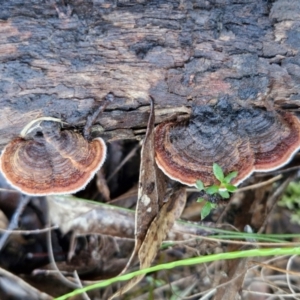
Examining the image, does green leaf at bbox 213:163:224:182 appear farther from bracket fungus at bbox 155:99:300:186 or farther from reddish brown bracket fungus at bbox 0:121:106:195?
reddish brown bracket fungus at bbox 0:121:106:195

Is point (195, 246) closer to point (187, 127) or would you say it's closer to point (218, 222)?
point (218, 222)

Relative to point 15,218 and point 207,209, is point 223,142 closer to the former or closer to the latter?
point 207,209

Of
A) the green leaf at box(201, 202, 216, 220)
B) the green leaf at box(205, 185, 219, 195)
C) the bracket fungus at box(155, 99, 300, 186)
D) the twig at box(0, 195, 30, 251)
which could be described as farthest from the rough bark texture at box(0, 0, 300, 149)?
the twig at box(0, 195, 30, 251)

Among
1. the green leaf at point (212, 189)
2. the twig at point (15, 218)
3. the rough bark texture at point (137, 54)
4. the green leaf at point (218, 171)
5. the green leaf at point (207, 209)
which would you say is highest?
the rough bark texture at point (137, 54)

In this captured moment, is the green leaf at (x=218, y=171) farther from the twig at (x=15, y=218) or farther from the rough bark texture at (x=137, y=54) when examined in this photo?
the twig at (x=15, y=218)

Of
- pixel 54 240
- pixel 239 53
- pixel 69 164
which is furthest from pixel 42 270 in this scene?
pixel 239 53

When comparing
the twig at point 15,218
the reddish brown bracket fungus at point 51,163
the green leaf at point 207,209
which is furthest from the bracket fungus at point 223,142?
the twig at point 15,218
